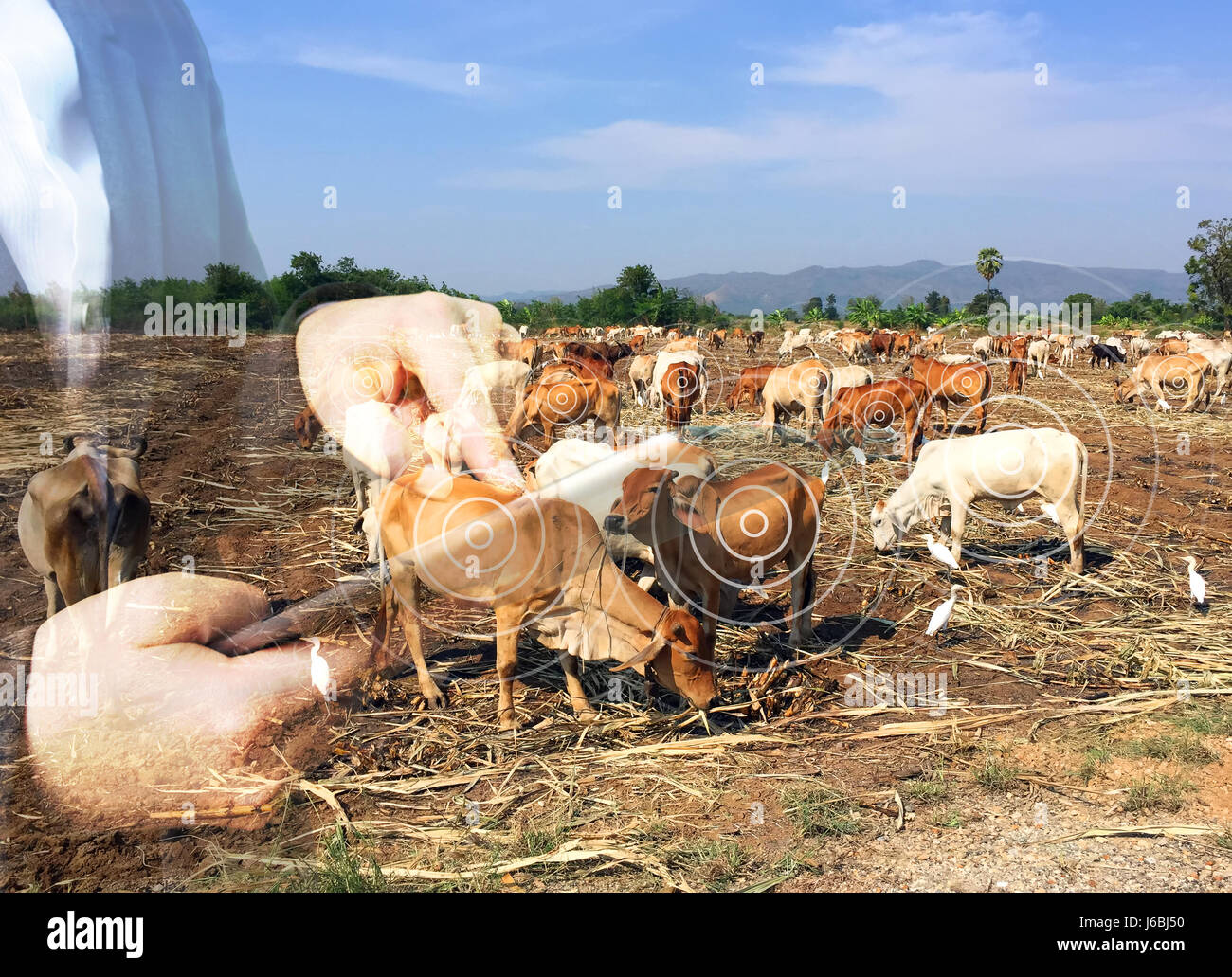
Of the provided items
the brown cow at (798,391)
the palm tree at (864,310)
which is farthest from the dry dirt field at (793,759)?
the palm tree at (864,310)

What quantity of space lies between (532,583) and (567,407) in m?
8.89

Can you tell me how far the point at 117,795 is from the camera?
5.76 metres

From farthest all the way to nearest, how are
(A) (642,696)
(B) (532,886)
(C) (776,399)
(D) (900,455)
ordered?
1. (C) (776,399)
2. (D) (900,455)
3. (A) (642,696)
4. (B) (532,886)

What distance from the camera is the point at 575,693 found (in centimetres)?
690

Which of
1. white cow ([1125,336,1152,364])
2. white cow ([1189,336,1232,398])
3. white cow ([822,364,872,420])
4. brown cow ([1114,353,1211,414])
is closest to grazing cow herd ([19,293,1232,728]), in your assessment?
white cow ([822,364,872,420])

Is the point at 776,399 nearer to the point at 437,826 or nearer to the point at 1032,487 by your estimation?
the point at 1032,487

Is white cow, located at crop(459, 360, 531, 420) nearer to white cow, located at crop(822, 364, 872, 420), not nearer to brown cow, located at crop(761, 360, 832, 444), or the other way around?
brown cow, located at crop(761, 360, 832, 444)

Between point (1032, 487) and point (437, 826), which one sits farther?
point (1032, 487)

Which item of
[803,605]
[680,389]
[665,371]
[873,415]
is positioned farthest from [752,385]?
[803,605]

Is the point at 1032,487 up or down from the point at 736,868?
up

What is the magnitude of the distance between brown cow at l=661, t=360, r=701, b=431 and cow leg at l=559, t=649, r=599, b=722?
39.8 feet

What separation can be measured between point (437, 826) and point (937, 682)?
4316mm
